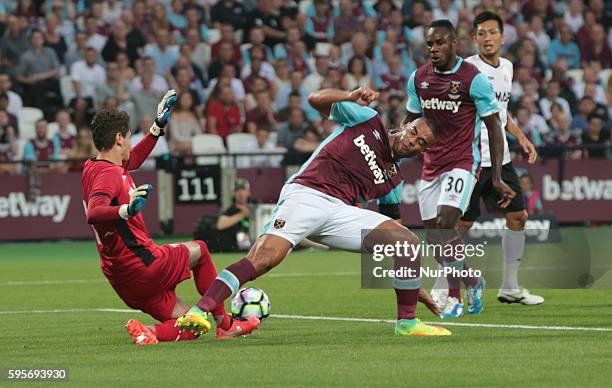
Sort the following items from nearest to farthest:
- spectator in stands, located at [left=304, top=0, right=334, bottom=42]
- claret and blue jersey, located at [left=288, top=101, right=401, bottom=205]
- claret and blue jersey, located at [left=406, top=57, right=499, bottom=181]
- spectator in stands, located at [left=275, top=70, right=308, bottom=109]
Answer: claret and blue jersey, located at [left=288, top=101, right=401, bottom=205] → claret and blue jersey, located at [left=406, top=57, right=499, bottom=181] → spectator in stands, located at [left=275, top=70, right=308, bottom=109] → spectator in stands, located at [left=304, top=0, right=334, bottom=42]

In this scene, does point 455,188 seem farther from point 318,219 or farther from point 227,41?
point 227,41

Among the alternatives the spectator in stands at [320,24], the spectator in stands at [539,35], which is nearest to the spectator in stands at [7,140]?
the spectator in stands at [320,24]

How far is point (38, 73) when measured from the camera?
24219 millimetres

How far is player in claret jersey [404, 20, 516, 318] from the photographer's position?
1131 centimetres

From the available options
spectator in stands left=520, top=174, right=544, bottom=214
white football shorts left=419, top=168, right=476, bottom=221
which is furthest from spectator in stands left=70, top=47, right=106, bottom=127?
white football shorts left=419, top=168, right=476, bottom=221

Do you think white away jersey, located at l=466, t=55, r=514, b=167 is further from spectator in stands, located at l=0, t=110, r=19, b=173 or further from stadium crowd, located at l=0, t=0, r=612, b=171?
spectator in stands, located at l=0, t=110, r=19, b=173

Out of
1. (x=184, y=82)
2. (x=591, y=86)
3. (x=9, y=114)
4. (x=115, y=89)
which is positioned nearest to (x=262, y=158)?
(x=184, y=82)

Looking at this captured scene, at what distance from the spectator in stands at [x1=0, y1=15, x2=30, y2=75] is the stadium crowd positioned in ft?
0.08

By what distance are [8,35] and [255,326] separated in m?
15.8

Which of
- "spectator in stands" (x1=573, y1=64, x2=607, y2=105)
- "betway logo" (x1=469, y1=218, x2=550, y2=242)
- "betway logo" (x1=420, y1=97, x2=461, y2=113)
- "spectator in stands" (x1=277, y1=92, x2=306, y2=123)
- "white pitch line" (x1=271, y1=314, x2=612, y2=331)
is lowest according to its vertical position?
"betway logo" (x1=469, y1=218, x2=550, y2=242)

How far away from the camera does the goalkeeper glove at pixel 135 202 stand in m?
8.74

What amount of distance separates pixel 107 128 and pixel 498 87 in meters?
4.47

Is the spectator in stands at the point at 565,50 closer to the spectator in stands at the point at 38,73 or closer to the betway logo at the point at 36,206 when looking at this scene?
the spectator in stands at the point at 38,73

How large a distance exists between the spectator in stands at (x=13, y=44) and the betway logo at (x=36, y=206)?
10.8ft
